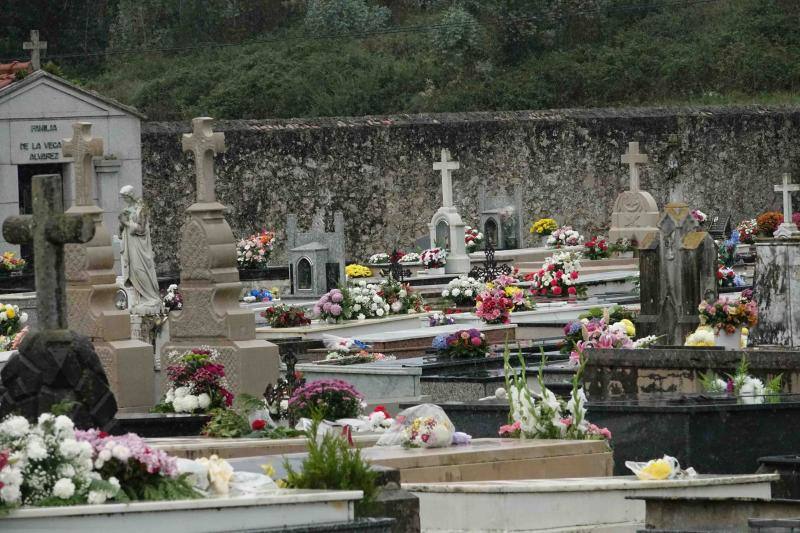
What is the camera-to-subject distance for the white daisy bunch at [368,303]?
19.2 metres

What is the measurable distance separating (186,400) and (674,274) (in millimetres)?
4616

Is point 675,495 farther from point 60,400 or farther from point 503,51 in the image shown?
point 503,51

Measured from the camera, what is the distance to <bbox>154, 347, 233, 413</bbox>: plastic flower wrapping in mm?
13250

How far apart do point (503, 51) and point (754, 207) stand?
828cm

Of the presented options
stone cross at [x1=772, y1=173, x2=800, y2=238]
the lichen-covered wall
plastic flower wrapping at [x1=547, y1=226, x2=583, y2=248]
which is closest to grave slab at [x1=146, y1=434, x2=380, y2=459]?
plastic flower wrapping at [x1=547, y1=226, x2=583, y2=248]

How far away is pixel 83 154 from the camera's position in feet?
53.6

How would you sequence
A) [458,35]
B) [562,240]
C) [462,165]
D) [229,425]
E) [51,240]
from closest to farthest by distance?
[51,240] → [229,425] → [562,240] → [462,165] → [458,35]

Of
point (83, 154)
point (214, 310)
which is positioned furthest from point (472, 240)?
point (214, 310)

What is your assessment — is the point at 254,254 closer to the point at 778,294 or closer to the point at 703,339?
the point at 703,339

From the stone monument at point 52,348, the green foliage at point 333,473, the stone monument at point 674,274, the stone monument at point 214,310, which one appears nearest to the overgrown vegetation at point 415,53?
the stone monument at point 674,274

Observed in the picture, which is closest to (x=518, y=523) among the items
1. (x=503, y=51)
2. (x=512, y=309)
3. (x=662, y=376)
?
(x=662, y=376)

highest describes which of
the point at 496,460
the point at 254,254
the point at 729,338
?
the point at 254,254

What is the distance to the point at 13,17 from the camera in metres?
44.3

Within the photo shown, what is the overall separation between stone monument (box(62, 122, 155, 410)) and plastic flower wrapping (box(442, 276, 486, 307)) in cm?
645
